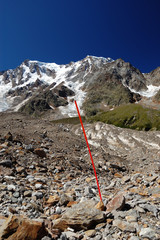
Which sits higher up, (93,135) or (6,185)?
(93,135)

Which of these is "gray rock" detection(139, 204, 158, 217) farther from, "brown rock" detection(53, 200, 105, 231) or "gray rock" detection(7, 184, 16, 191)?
"gray rock" detection(7, 184, 16, 191)

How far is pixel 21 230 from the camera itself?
5.55m

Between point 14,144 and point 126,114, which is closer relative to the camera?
point 14,144

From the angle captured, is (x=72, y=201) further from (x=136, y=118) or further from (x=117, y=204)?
(x=136, y=118)

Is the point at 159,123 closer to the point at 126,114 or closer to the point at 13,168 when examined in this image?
the point at 126,114

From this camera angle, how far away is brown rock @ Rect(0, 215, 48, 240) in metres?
5.40

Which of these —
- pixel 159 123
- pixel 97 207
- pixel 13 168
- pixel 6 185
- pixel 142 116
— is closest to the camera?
pixel 97 207

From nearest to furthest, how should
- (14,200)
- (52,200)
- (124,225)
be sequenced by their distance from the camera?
1. (124,225)
2. (14,200)
3. (52,200)

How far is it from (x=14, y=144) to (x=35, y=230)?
12.9 meters

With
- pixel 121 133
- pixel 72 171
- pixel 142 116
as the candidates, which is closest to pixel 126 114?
pixel 142 116

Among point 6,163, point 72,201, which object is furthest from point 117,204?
point 6,163

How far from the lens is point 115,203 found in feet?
26.2

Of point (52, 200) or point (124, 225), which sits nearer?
point (124, 225)

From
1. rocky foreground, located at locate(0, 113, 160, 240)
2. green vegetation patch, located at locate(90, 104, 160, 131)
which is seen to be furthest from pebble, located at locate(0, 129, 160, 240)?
green vegetation patch, located at locate(90, 104, 160, 131)
